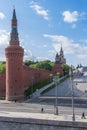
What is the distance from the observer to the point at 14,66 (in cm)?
7088

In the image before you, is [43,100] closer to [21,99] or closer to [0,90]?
[21,99]

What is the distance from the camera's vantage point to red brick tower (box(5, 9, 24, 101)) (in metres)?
70.6

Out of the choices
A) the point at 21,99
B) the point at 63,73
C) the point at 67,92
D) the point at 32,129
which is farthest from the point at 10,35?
the point at 32,129

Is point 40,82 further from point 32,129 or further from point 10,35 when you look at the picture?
point 32,129

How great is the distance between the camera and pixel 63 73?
105m

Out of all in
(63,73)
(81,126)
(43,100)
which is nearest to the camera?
(81,126)

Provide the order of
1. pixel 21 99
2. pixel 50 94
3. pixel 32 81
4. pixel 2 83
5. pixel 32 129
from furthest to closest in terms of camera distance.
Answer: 1. pixel 32 81
2. pixel 2 83
3. pixel 50 94
4. pixel 21 99
5. pixel 32 129

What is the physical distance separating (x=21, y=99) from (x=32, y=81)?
16.6m

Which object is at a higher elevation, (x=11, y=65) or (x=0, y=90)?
(x=11, y=65)

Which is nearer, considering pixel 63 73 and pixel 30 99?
pixel 30 99

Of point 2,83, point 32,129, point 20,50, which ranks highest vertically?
point 20,50

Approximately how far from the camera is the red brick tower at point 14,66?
7062cm

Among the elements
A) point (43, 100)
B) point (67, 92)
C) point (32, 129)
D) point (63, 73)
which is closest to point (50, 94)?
point (67, 92)

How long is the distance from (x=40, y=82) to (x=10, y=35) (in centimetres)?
2039
